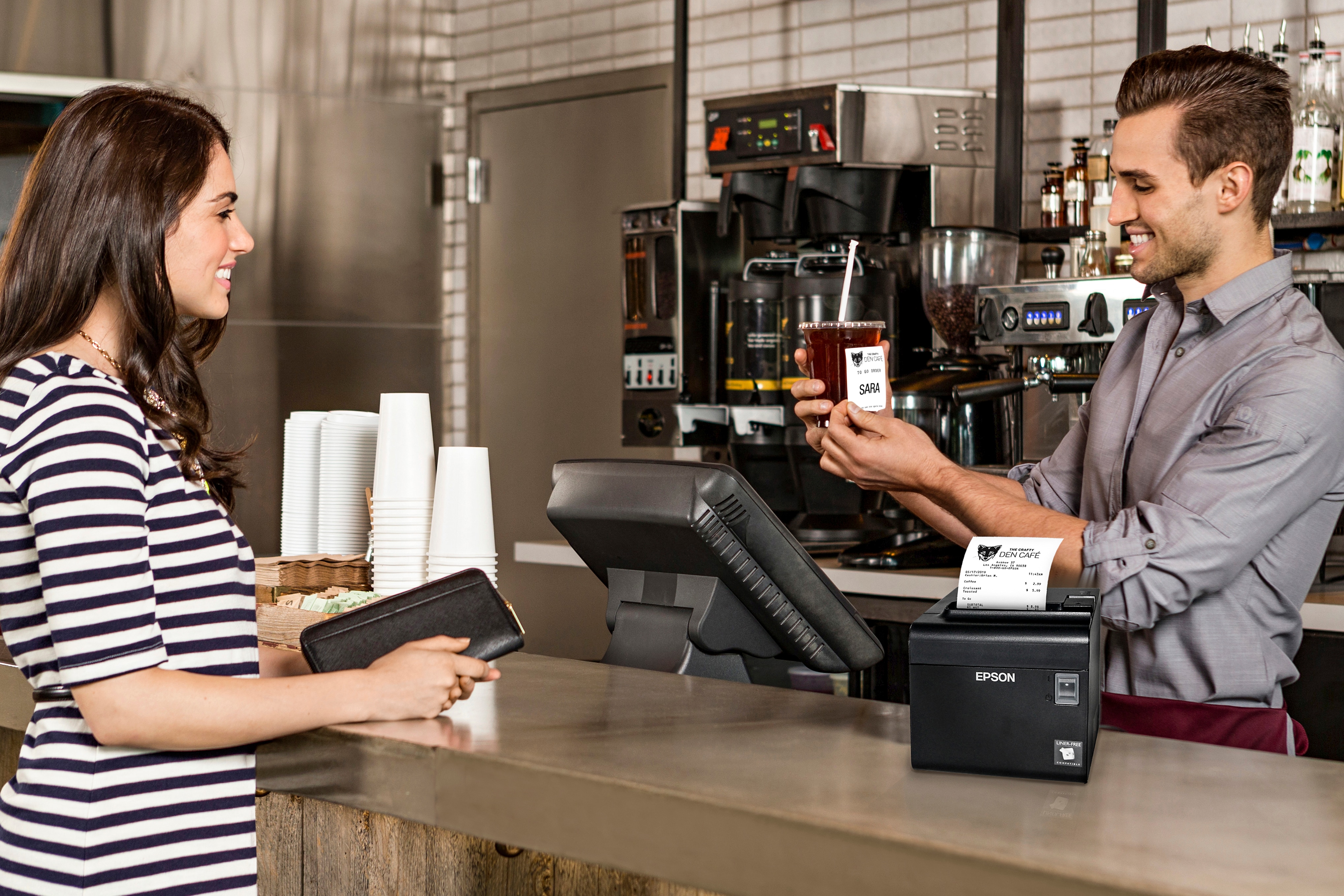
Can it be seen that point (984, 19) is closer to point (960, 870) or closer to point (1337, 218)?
point (1337, 218)

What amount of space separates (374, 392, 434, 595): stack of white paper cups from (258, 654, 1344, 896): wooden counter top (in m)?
0.56

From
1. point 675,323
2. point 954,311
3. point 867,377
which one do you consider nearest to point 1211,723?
point 867,377

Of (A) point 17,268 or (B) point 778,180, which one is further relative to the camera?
(B) point 778,180

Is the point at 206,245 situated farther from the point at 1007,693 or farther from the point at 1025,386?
the point at 1025,386

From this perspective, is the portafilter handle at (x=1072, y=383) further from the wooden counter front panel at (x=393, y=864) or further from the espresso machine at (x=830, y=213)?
the wooden counter front panel at (x=393, y=864)

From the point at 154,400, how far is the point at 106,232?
0.53 ft

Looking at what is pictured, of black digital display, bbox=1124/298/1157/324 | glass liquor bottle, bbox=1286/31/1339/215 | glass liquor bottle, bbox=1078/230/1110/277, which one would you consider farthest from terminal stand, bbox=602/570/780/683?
glass liquor bottle, bbox=1286/31/1339/215

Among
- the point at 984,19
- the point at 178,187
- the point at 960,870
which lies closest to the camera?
the point at 960,870

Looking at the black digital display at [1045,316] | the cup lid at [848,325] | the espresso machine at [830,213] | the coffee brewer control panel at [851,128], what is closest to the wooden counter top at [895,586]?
the espresso machine at [830,213]

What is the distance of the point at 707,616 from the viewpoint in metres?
1.57

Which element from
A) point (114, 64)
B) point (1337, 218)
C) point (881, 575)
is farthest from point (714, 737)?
point (114, 64)

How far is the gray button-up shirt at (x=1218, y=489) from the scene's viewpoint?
63.7 inches

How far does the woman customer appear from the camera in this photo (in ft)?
3.76

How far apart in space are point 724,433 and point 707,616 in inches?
91.0
